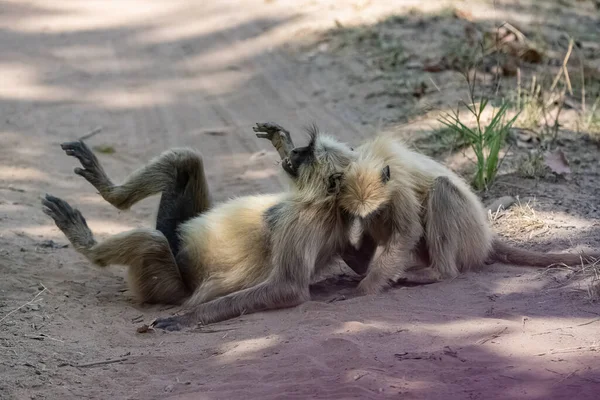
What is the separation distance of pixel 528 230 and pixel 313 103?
3856mm

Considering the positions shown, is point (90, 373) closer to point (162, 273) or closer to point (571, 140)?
point (162, 273)

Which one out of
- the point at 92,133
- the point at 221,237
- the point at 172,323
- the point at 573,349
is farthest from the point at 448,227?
the point at 92,133

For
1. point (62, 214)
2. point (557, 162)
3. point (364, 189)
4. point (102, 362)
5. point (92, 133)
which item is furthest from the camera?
point (92, 133)

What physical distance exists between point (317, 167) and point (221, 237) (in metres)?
0.93

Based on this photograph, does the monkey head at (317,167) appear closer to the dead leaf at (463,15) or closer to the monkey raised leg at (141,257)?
the monkey raised leg at (141,257)

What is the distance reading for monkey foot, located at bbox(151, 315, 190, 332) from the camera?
5328 millimetres

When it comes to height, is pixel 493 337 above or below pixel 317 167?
below

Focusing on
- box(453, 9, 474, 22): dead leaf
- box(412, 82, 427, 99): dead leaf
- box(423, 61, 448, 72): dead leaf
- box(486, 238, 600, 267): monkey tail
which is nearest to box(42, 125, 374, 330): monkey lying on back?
box(486, 238, 600, 267): monkey tail

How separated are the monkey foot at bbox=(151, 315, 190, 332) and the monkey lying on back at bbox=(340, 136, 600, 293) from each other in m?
1.19

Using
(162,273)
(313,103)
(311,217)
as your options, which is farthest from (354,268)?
(313,103)

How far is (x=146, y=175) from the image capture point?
20.5ft

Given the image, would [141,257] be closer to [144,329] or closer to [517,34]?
[144,329]

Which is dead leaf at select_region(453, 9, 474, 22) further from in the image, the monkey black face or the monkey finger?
the monkey finger

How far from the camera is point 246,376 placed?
4.29 metres
